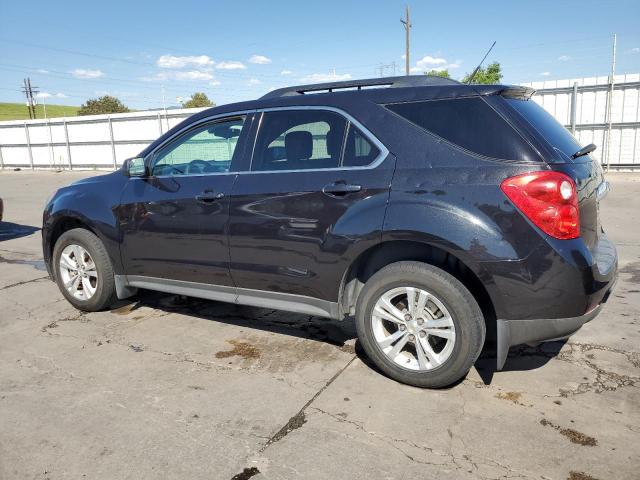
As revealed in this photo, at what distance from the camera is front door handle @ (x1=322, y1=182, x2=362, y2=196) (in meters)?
3.23

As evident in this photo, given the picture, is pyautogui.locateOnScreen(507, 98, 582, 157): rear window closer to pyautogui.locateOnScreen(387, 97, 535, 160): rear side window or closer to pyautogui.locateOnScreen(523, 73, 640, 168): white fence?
pyautogui.locateOnScreen(387, 97, 535, 160): rear side window

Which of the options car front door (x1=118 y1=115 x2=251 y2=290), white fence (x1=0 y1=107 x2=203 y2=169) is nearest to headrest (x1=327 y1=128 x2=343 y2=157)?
car front door (x1=118 y1=115 x2=251 y2=290)

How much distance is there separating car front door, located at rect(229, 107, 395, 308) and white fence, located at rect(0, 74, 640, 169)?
580 inches

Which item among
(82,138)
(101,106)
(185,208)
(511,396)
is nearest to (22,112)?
(101,106)

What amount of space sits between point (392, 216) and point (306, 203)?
0.62 meters

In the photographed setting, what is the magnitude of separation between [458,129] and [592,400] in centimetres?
180

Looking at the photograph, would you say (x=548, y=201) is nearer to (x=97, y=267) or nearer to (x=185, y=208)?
(x=185, y=208)

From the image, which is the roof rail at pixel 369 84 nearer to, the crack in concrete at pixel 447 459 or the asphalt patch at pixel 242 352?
the asphalt patch at pixel 242 352

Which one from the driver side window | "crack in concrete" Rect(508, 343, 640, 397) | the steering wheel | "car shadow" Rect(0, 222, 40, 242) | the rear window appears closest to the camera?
the rear window

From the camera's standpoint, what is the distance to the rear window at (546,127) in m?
2.99

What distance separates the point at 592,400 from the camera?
119 inches

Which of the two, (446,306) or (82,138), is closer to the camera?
(446,306)

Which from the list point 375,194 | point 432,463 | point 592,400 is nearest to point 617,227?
point 592,400

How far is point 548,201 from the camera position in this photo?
2762mm
